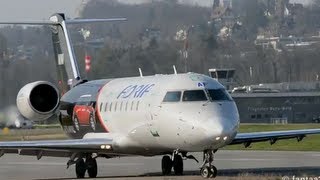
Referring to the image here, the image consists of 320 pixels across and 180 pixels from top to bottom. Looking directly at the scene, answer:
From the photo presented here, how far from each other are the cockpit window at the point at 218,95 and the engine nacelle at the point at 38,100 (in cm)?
751

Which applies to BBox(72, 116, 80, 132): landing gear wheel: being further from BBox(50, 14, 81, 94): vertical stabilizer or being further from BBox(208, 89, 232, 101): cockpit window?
BBox(208, 89, 232, 101): cockpit window

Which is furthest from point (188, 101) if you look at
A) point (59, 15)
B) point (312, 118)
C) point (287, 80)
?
point (287, 80)

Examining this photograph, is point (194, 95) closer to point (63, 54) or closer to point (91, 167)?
point (91, 167)

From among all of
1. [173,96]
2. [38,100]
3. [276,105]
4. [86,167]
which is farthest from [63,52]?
[276,105]

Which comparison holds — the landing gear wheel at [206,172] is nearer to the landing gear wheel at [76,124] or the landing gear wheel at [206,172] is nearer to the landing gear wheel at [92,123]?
the landing gear wheel at [92,123]

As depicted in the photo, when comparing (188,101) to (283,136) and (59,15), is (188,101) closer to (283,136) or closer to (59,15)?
(283,136)

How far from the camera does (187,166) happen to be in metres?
33.2

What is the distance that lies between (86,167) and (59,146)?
1.52m

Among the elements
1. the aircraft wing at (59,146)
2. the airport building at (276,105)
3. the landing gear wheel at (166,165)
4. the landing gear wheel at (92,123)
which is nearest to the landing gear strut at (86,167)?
the aircraft wing at (59,146)

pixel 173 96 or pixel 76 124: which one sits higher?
pixel 173 96

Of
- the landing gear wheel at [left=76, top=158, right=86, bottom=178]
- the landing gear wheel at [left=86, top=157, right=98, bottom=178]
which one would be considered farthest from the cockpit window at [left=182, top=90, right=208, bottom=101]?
the landing gear wheel at [left=76, top=158, right=86, bottom=178]

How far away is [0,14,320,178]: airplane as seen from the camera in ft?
83.5

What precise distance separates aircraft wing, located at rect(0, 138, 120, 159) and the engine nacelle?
3.46 m

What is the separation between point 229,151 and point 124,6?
5099cm
